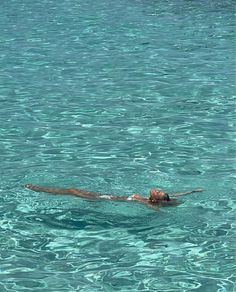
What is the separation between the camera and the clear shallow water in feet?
21.1

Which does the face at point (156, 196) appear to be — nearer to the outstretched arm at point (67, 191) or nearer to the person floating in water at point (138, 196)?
the person floating in water at point (138, 196)

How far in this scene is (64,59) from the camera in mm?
13445

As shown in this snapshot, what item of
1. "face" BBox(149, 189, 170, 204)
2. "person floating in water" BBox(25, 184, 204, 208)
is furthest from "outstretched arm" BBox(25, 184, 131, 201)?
"face" BBox(149, 189, 170, 204)

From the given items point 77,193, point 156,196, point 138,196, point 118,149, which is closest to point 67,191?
point 77,193

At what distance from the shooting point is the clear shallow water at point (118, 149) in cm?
643

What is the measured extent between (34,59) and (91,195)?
6238mm

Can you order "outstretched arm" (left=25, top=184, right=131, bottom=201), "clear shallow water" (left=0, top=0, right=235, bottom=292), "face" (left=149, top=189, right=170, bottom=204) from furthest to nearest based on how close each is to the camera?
"outstretched arm" (left=25, top=184, right=131, bottom=201) < "face" (left=149, top=189, right=170, bottom=204) < "clear shallow water" (left=0, top=0, right=235, bottom=292)

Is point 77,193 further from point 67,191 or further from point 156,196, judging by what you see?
point 156,196

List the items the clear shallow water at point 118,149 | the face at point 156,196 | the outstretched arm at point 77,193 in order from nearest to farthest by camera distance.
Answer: the clear shallow water at point 118,149 → the face at point 156,196 → the outstretched arm at point 77,193

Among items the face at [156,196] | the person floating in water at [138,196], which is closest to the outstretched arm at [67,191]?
the person floating in water at [138,196]

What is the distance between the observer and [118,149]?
29.7 ft

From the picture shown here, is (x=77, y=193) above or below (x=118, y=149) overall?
above

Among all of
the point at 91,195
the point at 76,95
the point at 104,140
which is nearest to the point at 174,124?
the point at 104,140

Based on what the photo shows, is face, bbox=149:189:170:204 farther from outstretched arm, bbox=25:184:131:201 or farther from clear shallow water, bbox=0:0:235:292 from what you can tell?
outstretched arm, bbox=25:184:131:201
